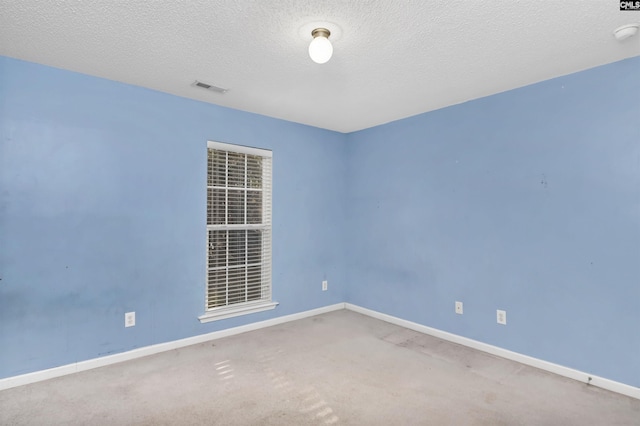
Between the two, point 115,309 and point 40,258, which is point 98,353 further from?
point 40,258

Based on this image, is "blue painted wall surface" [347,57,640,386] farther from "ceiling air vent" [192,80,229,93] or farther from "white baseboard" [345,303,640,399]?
"ceiling air vent" [192,80,229,93]

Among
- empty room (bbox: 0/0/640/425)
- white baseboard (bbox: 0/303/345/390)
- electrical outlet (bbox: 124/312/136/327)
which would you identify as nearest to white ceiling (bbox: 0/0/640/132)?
empty room (bbox: 0/0/640/425)

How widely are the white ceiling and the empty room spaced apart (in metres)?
0.02

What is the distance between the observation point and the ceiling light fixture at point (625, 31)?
6.40 feet

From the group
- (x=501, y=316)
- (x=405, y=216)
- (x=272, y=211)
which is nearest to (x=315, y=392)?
(x=501, y=316)

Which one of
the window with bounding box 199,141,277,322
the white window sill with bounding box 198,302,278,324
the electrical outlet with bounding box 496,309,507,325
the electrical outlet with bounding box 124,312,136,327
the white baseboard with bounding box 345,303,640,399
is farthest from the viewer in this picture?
the window with bounding box 199,141,277,322

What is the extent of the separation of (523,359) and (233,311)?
2.81 metres

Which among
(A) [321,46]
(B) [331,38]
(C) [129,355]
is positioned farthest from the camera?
(C) [129,355]

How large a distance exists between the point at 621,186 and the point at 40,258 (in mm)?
4433

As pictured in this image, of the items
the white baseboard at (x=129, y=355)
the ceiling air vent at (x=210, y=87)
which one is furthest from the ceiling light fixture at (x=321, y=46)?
the white baseboard at (x=129, y=355)

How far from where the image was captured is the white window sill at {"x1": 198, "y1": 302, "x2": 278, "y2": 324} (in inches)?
130

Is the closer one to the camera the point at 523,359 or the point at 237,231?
the point at 523,359

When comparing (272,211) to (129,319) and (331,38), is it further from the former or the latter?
(331,38)

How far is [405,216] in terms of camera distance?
3.84m
